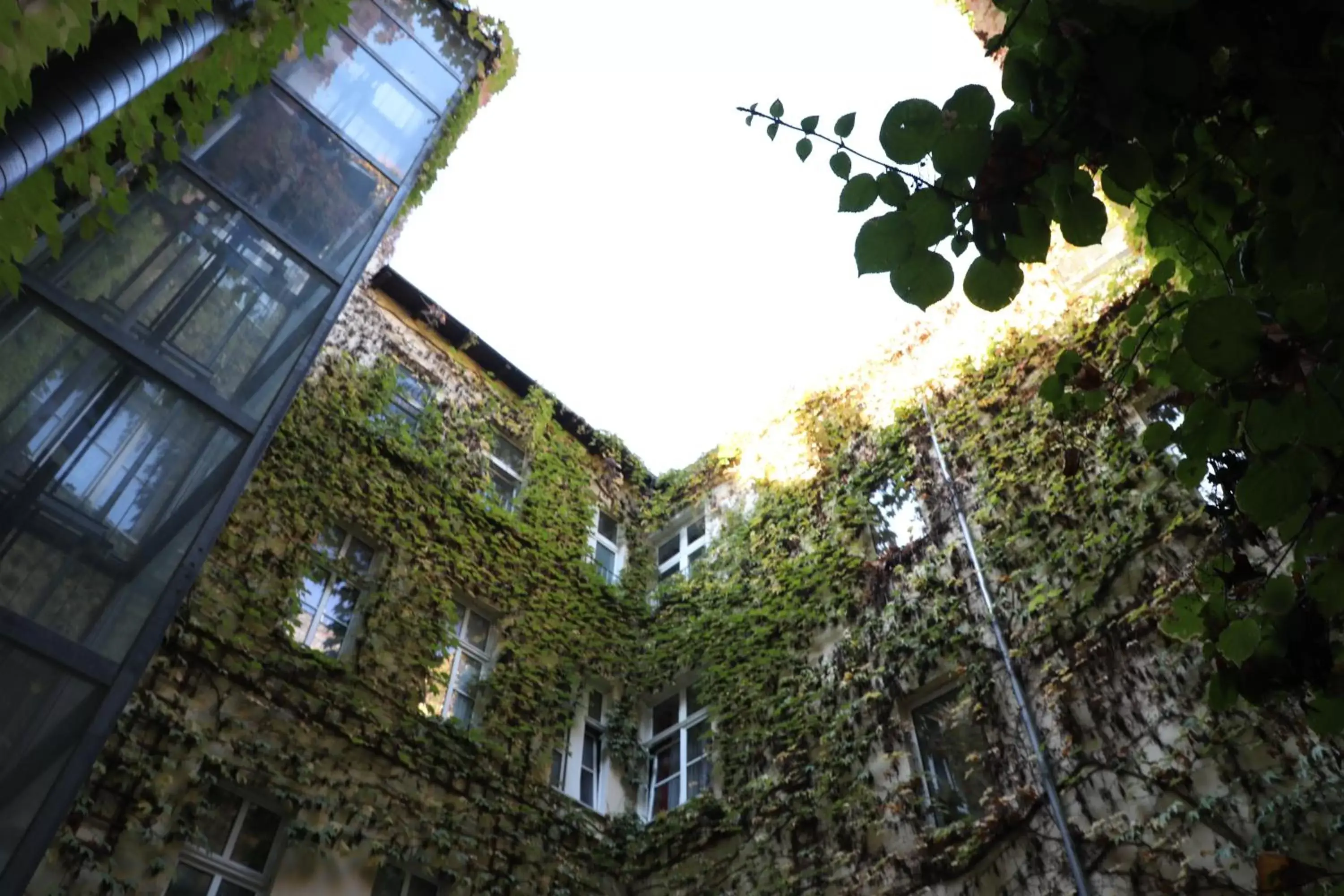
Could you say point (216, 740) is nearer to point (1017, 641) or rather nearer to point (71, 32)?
point (71, 32)

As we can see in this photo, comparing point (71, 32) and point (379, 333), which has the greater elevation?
point (379, 333)

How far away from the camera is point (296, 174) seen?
665cm

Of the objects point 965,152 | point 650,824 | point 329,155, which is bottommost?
point 965,152

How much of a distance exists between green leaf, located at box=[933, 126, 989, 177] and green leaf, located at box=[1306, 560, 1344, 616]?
1404 mm

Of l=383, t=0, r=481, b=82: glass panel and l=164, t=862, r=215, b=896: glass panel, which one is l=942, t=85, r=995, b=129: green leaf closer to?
l=164, t=862, r=215, b=896: glass panel

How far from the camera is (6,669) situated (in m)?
3.95

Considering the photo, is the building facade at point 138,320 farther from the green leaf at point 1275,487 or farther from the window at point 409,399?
the green leaf at point 1275,487

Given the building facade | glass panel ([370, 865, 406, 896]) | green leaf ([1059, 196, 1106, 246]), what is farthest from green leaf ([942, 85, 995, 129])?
glass panel ([370, 865, 406, 896])

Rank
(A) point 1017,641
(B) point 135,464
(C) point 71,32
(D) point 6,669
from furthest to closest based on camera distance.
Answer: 1. (A) point 1017,641
2. (B) point 135,464
3. (D) point 6,669
4. (C) point 71,32

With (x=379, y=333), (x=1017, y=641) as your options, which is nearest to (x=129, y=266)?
(x=379, y=333)

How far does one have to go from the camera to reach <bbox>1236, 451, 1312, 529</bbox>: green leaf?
1.98 metres

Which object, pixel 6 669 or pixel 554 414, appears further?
pixel 554 414

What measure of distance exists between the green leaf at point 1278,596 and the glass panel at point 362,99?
7112 mm

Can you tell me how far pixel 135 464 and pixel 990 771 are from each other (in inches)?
240
